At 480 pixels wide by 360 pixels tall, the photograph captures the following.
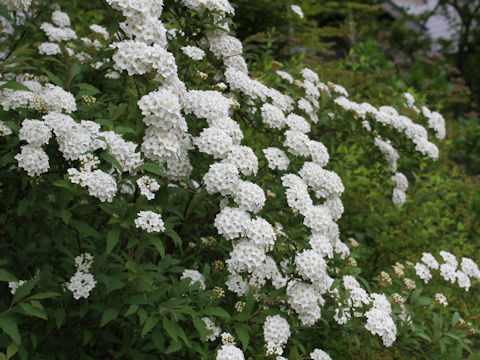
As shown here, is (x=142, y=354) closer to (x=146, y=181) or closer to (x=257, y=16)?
(x=146, y=181)

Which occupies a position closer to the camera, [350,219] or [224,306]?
[224,306]

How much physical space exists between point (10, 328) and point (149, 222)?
75cm

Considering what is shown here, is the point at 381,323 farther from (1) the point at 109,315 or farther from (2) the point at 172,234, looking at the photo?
(1) the point at 109,315

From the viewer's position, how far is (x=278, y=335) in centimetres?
231

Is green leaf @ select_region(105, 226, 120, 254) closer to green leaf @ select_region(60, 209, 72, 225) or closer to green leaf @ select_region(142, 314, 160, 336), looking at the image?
green leaf @ select_region(60, 209, 72, 225)

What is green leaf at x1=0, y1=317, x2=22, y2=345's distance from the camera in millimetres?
1907

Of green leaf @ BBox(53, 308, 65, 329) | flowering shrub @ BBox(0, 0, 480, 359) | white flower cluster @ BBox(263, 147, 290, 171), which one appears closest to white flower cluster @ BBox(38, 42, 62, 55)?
flowering shrub @ BBox(0, 0, 480, 359)

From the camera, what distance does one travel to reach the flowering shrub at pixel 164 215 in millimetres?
2139

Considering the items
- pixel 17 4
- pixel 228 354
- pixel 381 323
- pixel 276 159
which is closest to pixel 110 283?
pixel 228 354

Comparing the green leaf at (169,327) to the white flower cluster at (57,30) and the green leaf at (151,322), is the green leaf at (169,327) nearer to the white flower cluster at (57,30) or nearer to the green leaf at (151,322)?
the green leaf at (151,322)

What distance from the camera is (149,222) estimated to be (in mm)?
2076

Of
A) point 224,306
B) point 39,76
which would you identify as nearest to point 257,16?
point 39,76

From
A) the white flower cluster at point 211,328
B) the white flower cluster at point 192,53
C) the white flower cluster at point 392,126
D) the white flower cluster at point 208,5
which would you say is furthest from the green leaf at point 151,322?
the white flower cluster at point 392,126

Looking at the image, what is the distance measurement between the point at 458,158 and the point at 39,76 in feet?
23.1
